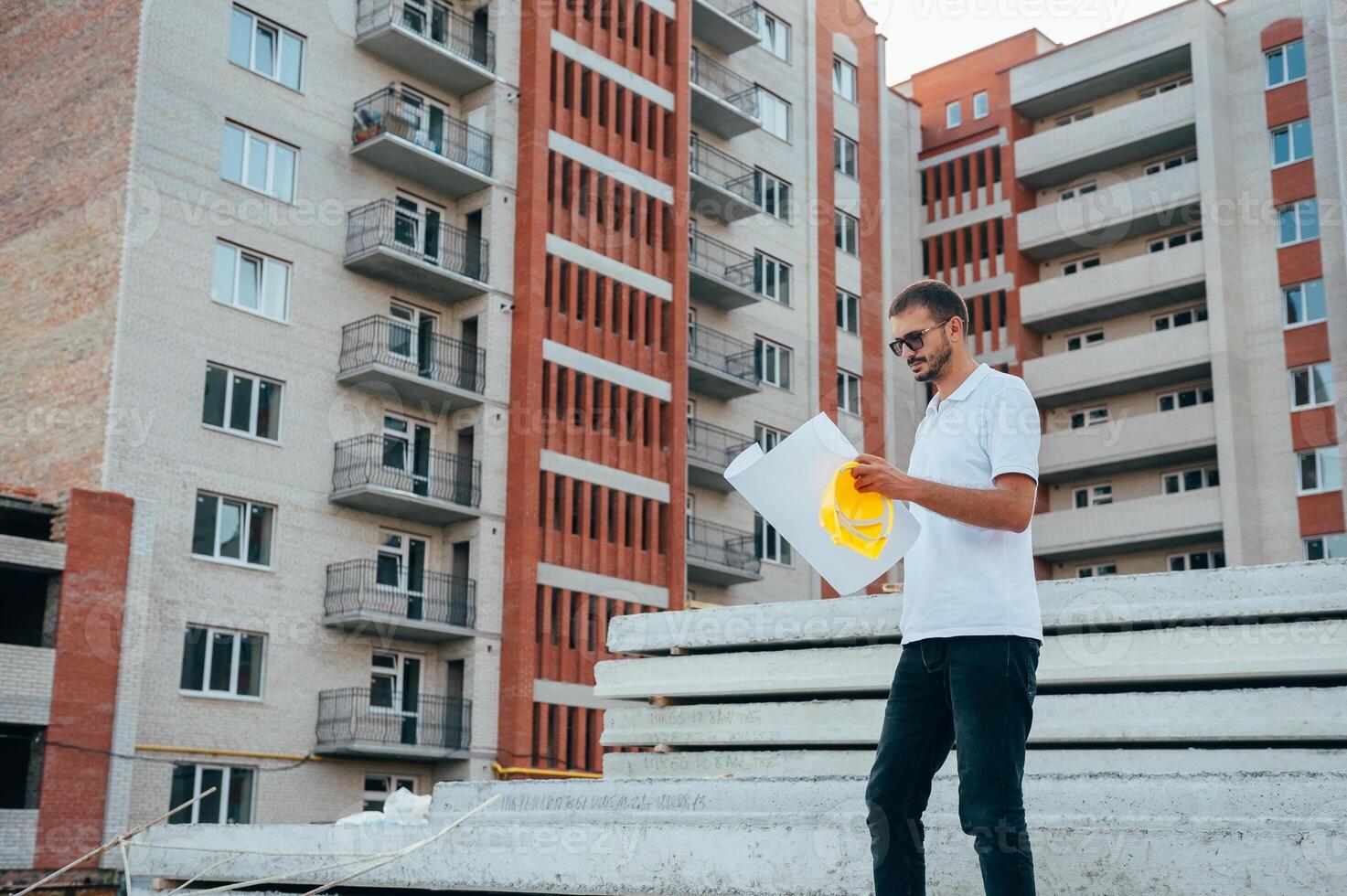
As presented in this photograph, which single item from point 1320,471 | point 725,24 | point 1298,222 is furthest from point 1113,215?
point 725,24

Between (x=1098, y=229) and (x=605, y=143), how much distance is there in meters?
18.4

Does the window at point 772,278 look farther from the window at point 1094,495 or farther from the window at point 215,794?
the window at point 215,794

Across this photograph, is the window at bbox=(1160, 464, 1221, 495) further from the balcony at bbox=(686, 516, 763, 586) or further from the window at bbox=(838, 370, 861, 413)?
the balcony at bbox=(686, 516, 763, 586)

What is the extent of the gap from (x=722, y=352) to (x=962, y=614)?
125 ft

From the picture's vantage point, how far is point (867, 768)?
27.2 ft

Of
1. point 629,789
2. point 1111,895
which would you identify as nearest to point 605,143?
point 629,789

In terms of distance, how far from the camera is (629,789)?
25.1 feet

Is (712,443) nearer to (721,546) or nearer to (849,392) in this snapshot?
(721,546)

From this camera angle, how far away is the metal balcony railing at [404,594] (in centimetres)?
3114

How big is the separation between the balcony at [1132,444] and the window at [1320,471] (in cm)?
255

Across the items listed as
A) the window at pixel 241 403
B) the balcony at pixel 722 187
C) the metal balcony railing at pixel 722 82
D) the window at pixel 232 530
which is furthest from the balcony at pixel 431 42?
the window at pixel 232 530

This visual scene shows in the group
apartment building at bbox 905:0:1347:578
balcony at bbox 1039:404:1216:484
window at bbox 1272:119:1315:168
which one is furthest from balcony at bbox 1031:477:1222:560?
window at bbox 1272:119:1315:168

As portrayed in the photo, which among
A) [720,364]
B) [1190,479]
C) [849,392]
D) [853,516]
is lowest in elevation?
[853,516]

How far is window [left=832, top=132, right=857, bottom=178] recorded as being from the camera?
4916 cm
